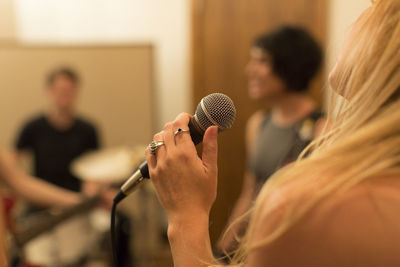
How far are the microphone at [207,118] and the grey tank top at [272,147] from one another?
814 mm

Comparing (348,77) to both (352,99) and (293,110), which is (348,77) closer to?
(352,99)

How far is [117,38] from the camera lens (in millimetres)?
2973

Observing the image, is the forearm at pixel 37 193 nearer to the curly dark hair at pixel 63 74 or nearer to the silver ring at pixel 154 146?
the curly dark hair at pixel 63 74

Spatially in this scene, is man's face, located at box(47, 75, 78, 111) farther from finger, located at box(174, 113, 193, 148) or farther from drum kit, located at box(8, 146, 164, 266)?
finger, located at box(174, 113, 193, 148)

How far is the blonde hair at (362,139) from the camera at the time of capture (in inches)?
16.5

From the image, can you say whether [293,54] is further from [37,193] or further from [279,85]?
[37,193]

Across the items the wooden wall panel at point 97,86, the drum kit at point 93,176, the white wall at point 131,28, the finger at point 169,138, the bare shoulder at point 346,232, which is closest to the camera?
the bare shoulder at point 346,232

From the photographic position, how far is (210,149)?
0.60 meters

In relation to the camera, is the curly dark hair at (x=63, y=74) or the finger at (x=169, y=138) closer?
the finger at (x=169, y=138)

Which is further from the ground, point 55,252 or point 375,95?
point 375,95

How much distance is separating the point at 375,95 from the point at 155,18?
2.61 metres

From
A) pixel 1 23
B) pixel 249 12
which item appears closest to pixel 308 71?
pixel 249 12

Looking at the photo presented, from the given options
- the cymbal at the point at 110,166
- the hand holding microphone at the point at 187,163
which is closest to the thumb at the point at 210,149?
the hand holding microphone at the point at 187,163

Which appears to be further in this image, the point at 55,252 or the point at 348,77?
the point at 55,252
